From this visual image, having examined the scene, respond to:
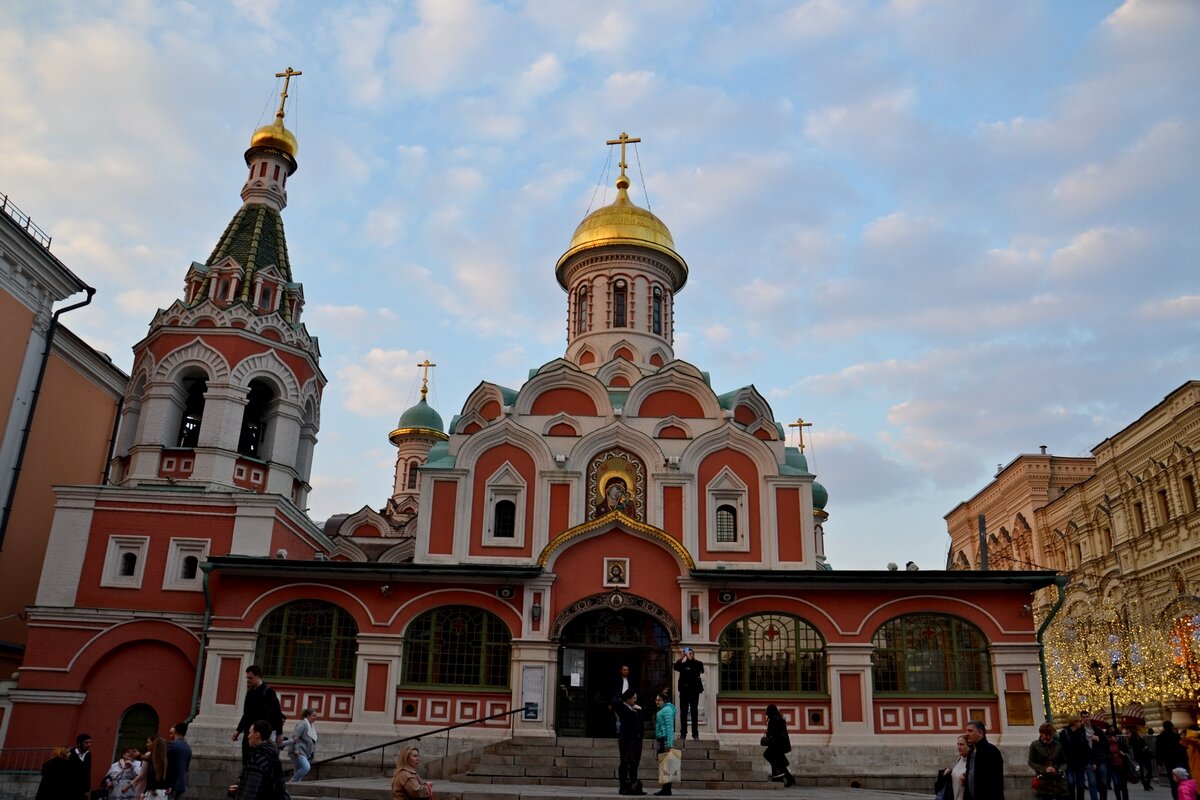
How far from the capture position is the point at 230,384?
Answer: 19.5 metres

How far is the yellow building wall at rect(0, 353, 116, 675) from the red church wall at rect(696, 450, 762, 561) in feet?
45.9

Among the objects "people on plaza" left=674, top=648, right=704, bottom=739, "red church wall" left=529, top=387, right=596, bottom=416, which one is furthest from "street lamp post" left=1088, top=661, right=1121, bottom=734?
"red church wall" left=529, top=387, right=596, bottom=416

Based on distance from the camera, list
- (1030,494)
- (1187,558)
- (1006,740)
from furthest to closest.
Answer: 1. (1030,494)
2. (1187,558)
3. (1006,740)

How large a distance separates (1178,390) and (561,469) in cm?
1918

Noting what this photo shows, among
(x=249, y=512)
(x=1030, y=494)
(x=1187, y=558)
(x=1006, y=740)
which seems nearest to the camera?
(x=1006, y=740)

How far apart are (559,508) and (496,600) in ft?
7.98

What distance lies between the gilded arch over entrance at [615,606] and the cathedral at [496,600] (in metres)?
0.04

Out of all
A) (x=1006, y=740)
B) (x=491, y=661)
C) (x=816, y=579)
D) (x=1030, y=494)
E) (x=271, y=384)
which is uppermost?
(x=1030, y=494)

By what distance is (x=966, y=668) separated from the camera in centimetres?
1686

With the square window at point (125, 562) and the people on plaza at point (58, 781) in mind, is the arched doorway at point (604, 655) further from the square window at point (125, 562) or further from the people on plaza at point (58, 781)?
the people on plaza at point (58, 781)

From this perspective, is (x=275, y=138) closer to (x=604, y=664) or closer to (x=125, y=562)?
(x=125, y=562)

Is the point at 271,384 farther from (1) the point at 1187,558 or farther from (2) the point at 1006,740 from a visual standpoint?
(1) the point at 1187,558

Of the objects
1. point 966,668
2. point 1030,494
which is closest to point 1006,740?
point 966,668

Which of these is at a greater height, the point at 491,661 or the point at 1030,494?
the point at 1030,494
